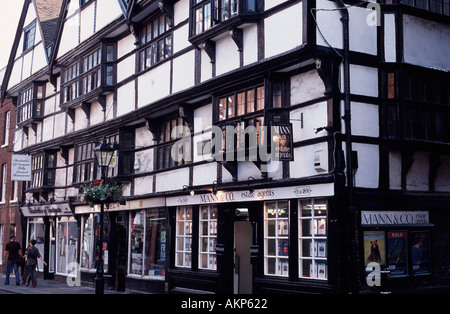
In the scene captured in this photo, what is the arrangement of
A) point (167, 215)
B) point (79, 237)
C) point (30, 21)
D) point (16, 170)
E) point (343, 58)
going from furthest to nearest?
point (30, 21) → point (16, 170) → point (79, 237) → point (167, 215) → point (343, 58)

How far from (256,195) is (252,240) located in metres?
1.17

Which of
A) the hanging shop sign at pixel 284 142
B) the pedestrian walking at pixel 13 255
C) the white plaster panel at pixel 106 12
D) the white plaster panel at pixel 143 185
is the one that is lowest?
the pedestrian walking at pixel 13 255

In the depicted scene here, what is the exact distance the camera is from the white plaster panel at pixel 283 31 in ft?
41.1

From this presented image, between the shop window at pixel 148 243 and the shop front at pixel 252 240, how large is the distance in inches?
37.1

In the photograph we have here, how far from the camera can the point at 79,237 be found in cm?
2344

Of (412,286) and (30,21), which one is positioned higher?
(30,21)

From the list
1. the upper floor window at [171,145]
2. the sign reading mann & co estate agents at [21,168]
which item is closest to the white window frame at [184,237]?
the upper floor window at [171,145]

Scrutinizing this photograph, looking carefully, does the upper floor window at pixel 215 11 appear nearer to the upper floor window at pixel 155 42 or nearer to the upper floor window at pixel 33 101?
the upper floor window at pixel 155 42

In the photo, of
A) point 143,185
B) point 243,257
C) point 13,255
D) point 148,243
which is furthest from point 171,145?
point 13,255

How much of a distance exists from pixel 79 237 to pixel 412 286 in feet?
49.0

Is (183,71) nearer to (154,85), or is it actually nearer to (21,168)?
(154,85)

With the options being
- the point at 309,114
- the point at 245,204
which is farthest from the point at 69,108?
the point at 309,114

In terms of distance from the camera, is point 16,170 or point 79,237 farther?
point 16,170

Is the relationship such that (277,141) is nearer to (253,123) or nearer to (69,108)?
(253,123)
